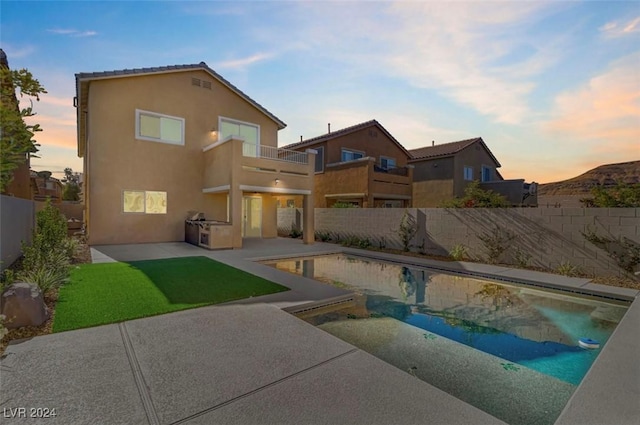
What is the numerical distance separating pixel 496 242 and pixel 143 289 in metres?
10.6

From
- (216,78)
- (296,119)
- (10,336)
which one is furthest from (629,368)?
(296,119)

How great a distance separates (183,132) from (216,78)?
3401 mm

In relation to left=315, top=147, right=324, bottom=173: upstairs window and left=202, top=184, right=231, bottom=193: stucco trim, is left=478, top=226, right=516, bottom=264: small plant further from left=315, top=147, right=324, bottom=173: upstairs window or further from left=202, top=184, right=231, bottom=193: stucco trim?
left=315, top=147, right=324, bottom=173: upstairs window

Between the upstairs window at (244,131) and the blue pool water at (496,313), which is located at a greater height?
the upstairs window at (244,131)

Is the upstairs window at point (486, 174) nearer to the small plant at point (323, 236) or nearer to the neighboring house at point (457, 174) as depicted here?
the neighboring house at point (457, 174)

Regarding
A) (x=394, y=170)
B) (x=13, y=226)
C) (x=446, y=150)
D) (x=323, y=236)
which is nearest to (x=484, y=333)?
(x=13, y=226)

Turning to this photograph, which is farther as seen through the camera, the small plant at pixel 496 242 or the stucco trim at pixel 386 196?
the stucco trim at pixel 386 196

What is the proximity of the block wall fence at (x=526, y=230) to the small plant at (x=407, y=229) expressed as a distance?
0.50ft

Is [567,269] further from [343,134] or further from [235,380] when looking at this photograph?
[343,134]

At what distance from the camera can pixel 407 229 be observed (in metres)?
13.0

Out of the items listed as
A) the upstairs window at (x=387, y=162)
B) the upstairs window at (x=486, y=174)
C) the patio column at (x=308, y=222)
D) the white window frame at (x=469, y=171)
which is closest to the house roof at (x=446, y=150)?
the upstairs window at (x=486, y=174)

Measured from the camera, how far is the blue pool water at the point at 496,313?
432 cm

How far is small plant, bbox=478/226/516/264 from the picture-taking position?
33.7 ft

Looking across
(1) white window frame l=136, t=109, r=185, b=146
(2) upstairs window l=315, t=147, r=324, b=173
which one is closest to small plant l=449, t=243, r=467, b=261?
(2) upstairs window l=315, t=147, r=324, b=173
